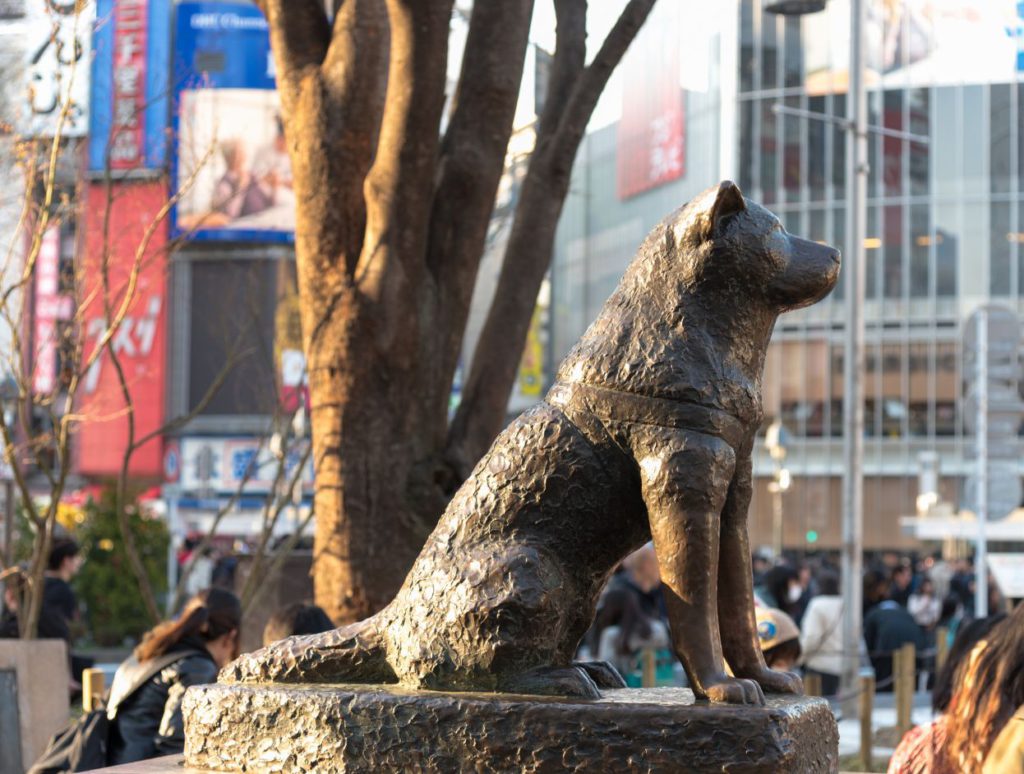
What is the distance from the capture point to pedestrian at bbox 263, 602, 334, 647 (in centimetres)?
497

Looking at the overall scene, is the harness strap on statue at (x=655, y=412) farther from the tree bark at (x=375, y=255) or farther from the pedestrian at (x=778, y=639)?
the tree bark at (x=375, y=255)

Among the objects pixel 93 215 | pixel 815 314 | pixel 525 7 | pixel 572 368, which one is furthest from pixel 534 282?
pixel 815 314

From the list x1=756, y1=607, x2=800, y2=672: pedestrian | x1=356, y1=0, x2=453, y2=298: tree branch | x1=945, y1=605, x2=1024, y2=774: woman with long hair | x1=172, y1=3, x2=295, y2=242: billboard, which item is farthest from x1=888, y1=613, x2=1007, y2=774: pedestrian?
x1=172, y1=3, x2=295, y2=242: billboard

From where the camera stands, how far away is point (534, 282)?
6789 millimetres

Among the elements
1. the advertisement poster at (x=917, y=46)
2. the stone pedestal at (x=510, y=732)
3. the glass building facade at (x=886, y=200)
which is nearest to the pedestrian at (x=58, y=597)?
the stone pedestal at (x=510, y=732)

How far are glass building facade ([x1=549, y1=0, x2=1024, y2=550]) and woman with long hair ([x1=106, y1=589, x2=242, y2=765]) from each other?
33825 mm

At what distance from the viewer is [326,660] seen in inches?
119

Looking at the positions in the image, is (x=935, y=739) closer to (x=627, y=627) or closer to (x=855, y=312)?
(x=627, y=627)

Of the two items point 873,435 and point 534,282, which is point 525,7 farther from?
point 873,435

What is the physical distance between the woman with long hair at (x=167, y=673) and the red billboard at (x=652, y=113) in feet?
126

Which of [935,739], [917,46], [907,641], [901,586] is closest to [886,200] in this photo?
[917,46]

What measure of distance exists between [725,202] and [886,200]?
38.5m

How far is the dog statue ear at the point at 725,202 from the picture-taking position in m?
2.86

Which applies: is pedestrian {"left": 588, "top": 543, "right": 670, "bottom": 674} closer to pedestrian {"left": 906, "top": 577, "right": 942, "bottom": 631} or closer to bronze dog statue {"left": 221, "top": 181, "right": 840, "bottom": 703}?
bronze dog statue {"left": 221, "top": 181, "right": 840, "bottom": 703}
